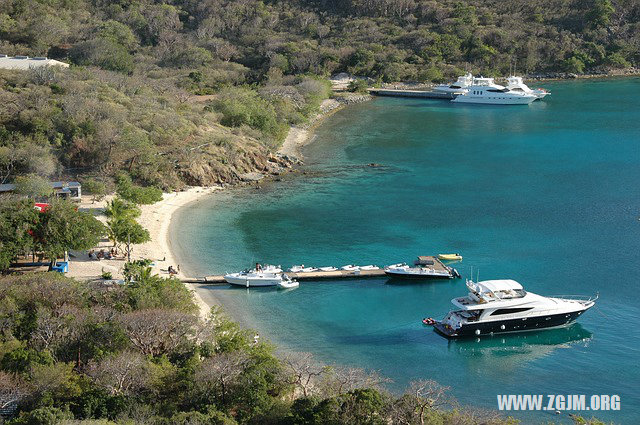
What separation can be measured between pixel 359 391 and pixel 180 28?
10716cm

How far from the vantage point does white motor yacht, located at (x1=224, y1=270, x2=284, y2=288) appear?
45844mm

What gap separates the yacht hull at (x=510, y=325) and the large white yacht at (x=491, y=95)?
68.3m

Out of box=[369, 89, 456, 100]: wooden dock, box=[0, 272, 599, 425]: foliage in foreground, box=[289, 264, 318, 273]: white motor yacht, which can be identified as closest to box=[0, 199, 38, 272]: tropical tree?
box=[0, 272, 599, 425]: foliage in foreground

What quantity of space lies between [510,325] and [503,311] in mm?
908

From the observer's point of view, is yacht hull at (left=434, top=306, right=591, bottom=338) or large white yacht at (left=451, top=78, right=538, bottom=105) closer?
yacht hull at (left=434, top=306, right=591, bottom=338)

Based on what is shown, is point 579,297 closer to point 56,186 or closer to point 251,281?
point 251,281

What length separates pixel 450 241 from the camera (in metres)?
51.9

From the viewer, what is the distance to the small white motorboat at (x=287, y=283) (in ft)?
151

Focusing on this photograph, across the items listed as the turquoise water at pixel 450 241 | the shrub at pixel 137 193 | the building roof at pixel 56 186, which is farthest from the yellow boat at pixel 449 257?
the building roof at pixel 56 186

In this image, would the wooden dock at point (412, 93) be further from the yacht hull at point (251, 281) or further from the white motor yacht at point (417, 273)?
the yacht hull at point (251, 281)

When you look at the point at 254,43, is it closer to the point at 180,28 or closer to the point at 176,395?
the point at 180,28

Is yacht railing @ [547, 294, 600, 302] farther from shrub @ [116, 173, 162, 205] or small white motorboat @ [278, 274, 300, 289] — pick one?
shrub @ [116, 173, 162, 205]

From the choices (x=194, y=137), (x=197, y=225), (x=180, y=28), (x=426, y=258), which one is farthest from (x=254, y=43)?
(x=426, y=258)

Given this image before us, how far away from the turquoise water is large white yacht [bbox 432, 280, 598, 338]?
626mm
